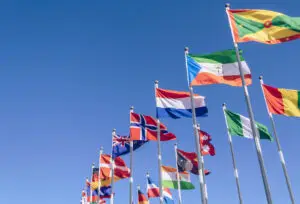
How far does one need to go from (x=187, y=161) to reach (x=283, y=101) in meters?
8.54

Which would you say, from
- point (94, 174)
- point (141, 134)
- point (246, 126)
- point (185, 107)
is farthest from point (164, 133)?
point (94, 174)

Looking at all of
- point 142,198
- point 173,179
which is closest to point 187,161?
point 173,179

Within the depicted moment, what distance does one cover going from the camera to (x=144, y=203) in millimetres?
31844

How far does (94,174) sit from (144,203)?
20.9ft

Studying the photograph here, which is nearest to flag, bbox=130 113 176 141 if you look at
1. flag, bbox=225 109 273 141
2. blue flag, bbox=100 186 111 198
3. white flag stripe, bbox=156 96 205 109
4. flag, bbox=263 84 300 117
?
white flag stripe, bbox=156 96 205 109

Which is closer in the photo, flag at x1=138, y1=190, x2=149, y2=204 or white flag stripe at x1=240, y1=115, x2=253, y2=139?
white flag stripe at x1=240, y1=115, x2=253, y2=139

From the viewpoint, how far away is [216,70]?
1711 cm

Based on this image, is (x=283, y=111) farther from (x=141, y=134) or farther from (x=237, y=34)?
(x=141, y=134)

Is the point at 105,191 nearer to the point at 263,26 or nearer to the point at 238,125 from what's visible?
the point at 238,125

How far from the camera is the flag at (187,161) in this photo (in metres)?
25.0

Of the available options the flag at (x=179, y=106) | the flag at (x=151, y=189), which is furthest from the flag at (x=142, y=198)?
the flag at (x=179, y=106)

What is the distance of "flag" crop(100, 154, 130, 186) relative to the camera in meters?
27.3

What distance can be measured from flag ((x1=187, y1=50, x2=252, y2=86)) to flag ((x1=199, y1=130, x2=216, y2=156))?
769 centimetres

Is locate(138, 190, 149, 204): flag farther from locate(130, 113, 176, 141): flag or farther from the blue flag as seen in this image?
locate(130, 113, 176, 141): flag
